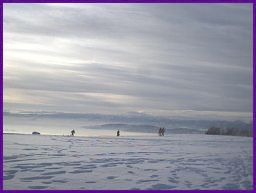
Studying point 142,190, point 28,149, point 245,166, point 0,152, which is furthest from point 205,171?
point 28,149

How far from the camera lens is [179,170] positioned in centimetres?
1368

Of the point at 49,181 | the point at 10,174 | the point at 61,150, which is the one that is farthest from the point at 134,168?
the point at 61,150

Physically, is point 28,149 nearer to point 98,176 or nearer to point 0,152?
point 0,152

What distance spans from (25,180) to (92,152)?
6963 millimetres

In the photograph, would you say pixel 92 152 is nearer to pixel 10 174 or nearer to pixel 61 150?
pixel 61 150

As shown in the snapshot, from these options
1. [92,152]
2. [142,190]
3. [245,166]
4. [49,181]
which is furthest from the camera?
[92,152]

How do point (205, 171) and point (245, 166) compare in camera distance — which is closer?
point (205, 171)

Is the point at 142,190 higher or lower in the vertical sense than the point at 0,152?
lower

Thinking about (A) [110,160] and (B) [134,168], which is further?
(A) [110,160]

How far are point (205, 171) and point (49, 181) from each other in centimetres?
588

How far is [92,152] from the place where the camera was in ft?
60.0

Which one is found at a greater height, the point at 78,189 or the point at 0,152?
the point at 0,152

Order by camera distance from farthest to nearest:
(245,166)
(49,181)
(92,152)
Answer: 1. (92,152)
2. (245,166)
3. (49,181)

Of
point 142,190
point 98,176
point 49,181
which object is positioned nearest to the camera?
point 142,190
